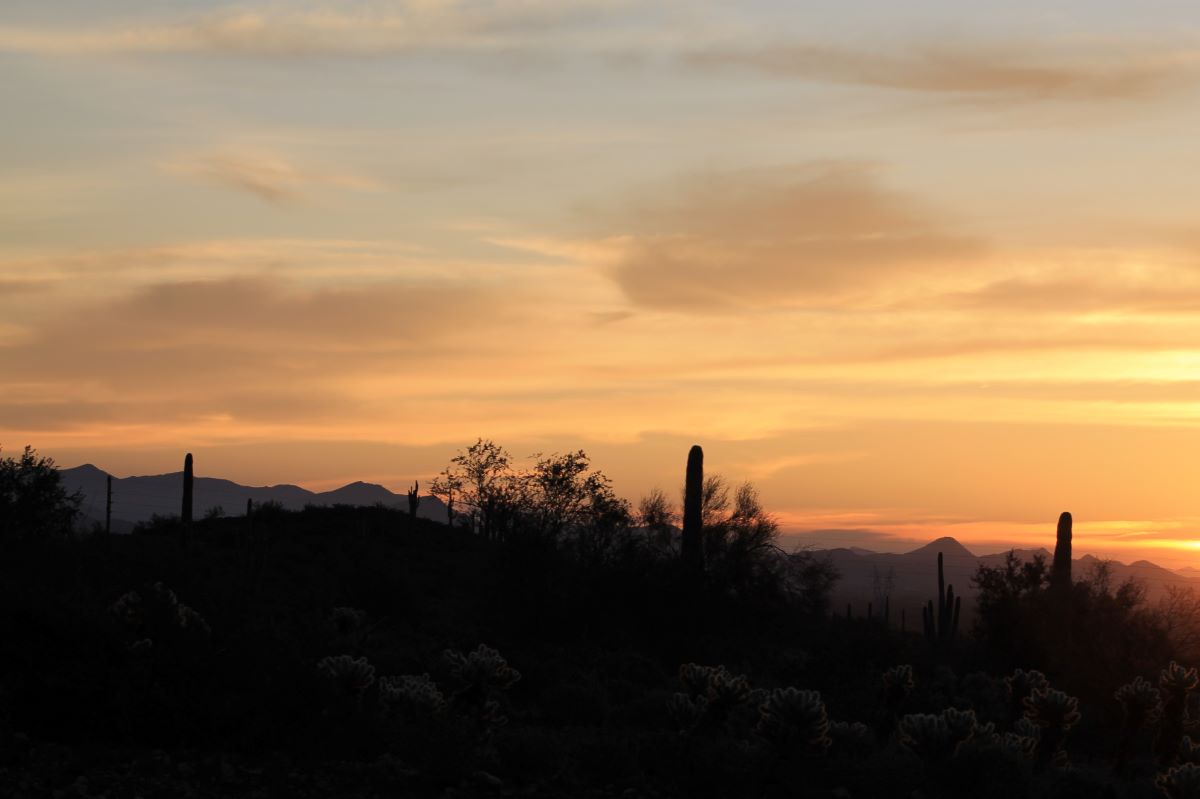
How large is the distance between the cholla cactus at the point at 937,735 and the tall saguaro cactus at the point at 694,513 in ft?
72.1

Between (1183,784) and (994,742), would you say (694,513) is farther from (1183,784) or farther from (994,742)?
(1183,784)

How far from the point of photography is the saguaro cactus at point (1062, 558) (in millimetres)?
35688

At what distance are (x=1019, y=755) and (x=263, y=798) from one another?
7.75m

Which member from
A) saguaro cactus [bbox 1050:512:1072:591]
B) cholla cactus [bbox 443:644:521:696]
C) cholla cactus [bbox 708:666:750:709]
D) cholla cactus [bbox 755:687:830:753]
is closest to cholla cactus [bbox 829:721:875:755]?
cholla cactus [bbox 708:666:750:709]

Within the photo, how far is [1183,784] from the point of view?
46.4ft

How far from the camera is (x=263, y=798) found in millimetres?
12906

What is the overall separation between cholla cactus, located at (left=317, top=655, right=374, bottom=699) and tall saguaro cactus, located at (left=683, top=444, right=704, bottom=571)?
21643 millimetres

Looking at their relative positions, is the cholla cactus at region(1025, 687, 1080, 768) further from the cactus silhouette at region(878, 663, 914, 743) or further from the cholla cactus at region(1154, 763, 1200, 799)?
the cholla cactus at region(1154, 763, 1200, 799)

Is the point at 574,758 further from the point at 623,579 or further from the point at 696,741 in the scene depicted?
the point at 623,579

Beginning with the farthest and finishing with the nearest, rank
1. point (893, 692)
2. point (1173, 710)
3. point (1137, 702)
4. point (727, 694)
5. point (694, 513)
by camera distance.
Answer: point (694, 513)
point (893, 692)
point (1173, 710)
point (1137, 702)
point (727, 694)

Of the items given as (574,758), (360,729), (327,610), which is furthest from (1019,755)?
(327,610)

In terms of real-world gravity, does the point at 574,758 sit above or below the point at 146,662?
below

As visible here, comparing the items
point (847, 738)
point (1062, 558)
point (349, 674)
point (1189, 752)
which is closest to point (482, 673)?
point (349, 674)

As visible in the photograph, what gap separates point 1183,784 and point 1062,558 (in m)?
24.3
